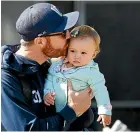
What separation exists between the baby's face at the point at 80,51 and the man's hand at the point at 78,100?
3.3 inches

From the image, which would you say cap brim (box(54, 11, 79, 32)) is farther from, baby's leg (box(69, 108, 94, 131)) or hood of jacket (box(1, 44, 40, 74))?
baby's leg (box(69, 108, 94, 131))

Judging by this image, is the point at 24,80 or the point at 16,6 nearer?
the point at 24,80

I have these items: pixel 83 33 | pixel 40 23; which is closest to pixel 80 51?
pixel 83 33

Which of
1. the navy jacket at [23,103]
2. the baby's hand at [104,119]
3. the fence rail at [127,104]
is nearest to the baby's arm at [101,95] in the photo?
the baby's hand at [104,119]

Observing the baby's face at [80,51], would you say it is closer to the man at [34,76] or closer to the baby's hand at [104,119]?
the man at [34,76]

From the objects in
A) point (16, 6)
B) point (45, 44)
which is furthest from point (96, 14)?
point (45, 44)

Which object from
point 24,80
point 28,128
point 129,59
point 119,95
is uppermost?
point 24,80

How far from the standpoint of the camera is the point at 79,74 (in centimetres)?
203

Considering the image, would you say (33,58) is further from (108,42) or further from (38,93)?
(108,42)

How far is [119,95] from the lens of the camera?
5.05 metres

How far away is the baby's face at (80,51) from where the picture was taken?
203 cm

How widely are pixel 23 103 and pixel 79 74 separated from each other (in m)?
0.23

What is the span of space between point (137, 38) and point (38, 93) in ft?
9.95

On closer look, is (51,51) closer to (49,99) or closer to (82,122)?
(49,99)
